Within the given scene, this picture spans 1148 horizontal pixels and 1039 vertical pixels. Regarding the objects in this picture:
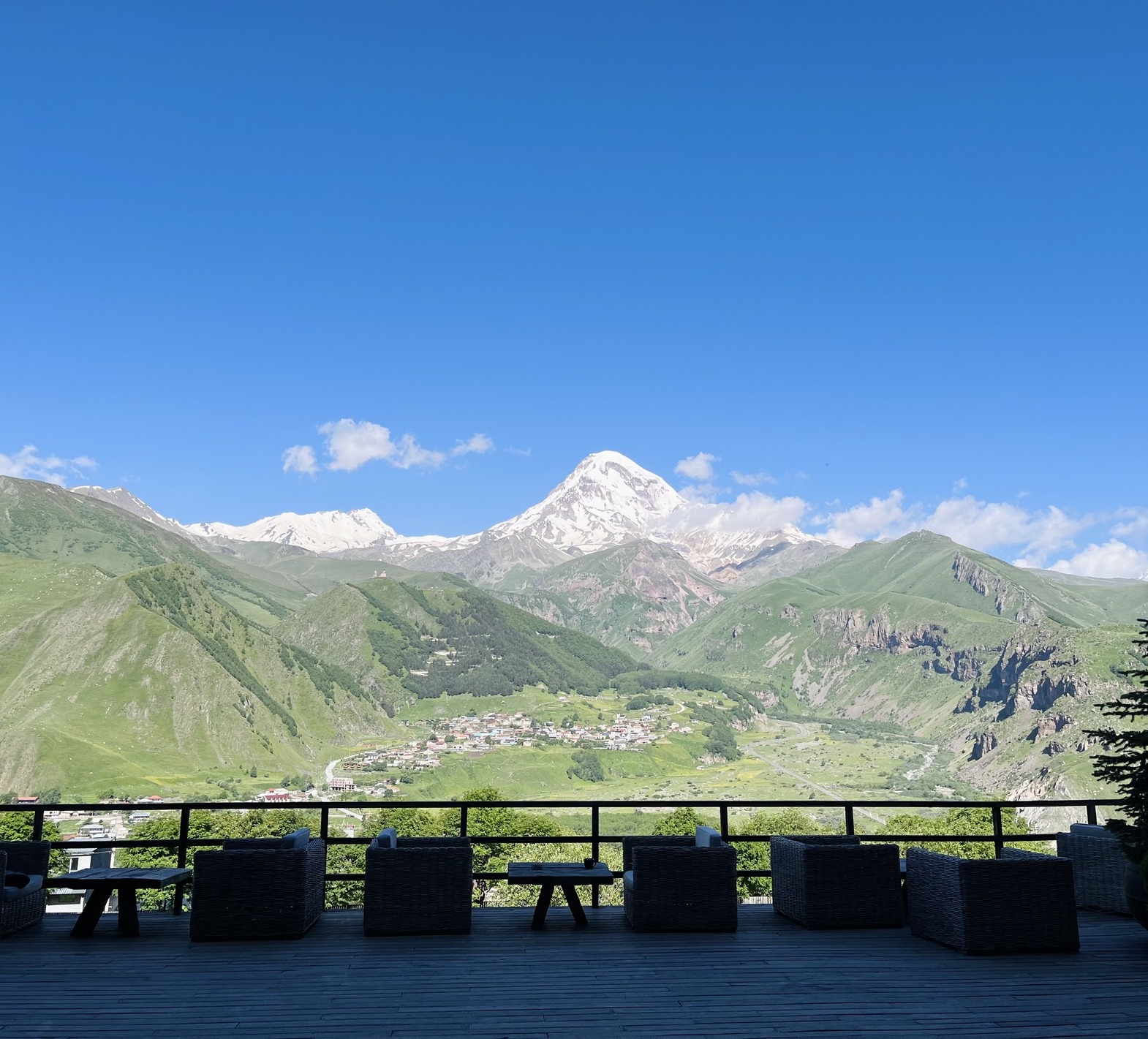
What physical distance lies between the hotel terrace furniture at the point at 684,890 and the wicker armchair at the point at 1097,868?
124 inches

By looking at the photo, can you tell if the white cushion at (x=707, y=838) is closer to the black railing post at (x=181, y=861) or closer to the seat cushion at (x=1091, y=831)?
the seat cushion at (x=1091, y=831)

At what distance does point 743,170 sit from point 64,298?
189 ft

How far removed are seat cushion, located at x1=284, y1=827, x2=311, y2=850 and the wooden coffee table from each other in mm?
1745

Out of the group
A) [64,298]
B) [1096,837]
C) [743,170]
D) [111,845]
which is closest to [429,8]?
[111,845]

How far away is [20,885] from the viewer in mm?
7078

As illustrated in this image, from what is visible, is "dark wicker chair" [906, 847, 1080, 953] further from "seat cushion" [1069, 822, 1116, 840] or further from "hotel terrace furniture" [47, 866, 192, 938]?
"hotel terrace furniture" [47, 866, 192, 938]

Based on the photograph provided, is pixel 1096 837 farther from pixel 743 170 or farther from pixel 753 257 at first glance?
pixel 753 257

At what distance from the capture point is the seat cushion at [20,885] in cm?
680

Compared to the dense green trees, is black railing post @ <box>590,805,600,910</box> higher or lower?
higher

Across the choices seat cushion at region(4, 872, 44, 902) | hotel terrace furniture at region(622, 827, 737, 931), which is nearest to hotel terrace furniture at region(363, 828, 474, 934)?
hotel terrace furniture at region(622, 827, 737, 931)

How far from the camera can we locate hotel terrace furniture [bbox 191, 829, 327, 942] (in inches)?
265

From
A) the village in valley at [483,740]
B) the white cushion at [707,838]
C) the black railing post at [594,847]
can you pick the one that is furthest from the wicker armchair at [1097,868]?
the village in valley at [483,740]

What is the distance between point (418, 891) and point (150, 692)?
148614 millimetres

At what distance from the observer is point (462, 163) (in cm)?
3788
